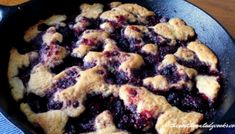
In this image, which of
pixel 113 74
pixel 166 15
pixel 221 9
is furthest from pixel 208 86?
pixel 221 9

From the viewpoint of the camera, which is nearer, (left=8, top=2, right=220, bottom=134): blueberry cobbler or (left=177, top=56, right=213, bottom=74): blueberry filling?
(left=8, top=2, right=220, bottom=134): blueberry cobbler

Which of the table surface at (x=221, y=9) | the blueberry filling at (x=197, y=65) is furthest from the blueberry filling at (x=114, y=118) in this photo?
the table surface at (x=221, y=9)

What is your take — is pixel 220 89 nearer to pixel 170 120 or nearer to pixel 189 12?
pixel 170 120

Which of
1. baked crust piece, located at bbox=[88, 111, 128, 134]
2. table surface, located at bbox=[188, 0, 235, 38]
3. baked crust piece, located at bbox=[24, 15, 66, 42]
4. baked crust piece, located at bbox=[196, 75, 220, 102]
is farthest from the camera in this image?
table surface, located at bbox=[188, 0, 235, 38]

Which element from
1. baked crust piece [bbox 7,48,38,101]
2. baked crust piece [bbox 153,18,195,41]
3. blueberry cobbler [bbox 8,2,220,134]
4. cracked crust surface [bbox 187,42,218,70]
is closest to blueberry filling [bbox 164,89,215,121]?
blueberry cobbler [bbox 8,2,220,134]

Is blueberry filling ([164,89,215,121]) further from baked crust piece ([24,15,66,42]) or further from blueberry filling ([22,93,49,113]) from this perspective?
baked crust piece ([24,15,66,42])
